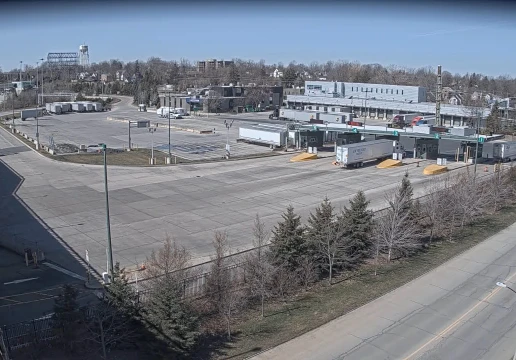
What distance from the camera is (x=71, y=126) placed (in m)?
54.2

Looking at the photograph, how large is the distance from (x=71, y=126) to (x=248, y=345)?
4954 cm

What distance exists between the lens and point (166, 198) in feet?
75.9

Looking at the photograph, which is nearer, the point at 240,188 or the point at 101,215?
the point at 101,215

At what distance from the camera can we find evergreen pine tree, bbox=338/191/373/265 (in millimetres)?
14641

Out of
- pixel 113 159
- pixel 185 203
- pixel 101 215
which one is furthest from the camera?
pixel 113 159

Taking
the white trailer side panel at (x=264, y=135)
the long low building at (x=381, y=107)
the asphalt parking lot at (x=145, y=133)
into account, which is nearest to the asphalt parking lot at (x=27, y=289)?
the asphalt parking lot at (x=145, y=133)

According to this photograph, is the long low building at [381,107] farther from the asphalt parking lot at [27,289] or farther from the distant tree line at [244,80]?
the asphalt parking lot at [27,289]

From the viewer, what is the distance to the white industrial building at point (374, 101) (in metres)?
58.8

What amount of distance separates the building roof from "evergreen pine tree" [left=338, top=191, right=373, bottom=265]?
46.2 metres

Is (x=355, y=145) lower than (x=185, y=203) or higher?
higher

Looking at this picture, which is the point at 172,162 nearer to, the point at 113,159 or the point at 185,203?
the point at 113,159

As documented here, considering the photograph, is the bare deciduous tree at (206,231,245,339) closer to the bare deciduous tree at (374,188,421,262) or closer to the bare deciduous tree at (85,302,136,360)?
the bare deciduous tree at (85,302,136,360)

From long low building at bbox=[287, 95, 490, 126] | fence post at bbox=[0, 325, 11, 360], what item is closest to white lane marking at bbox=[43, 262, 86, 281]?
fence post at bbox=[0, 325, 11, 360]

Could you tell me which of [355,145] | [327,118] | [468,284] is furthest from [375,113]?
[468,284]
